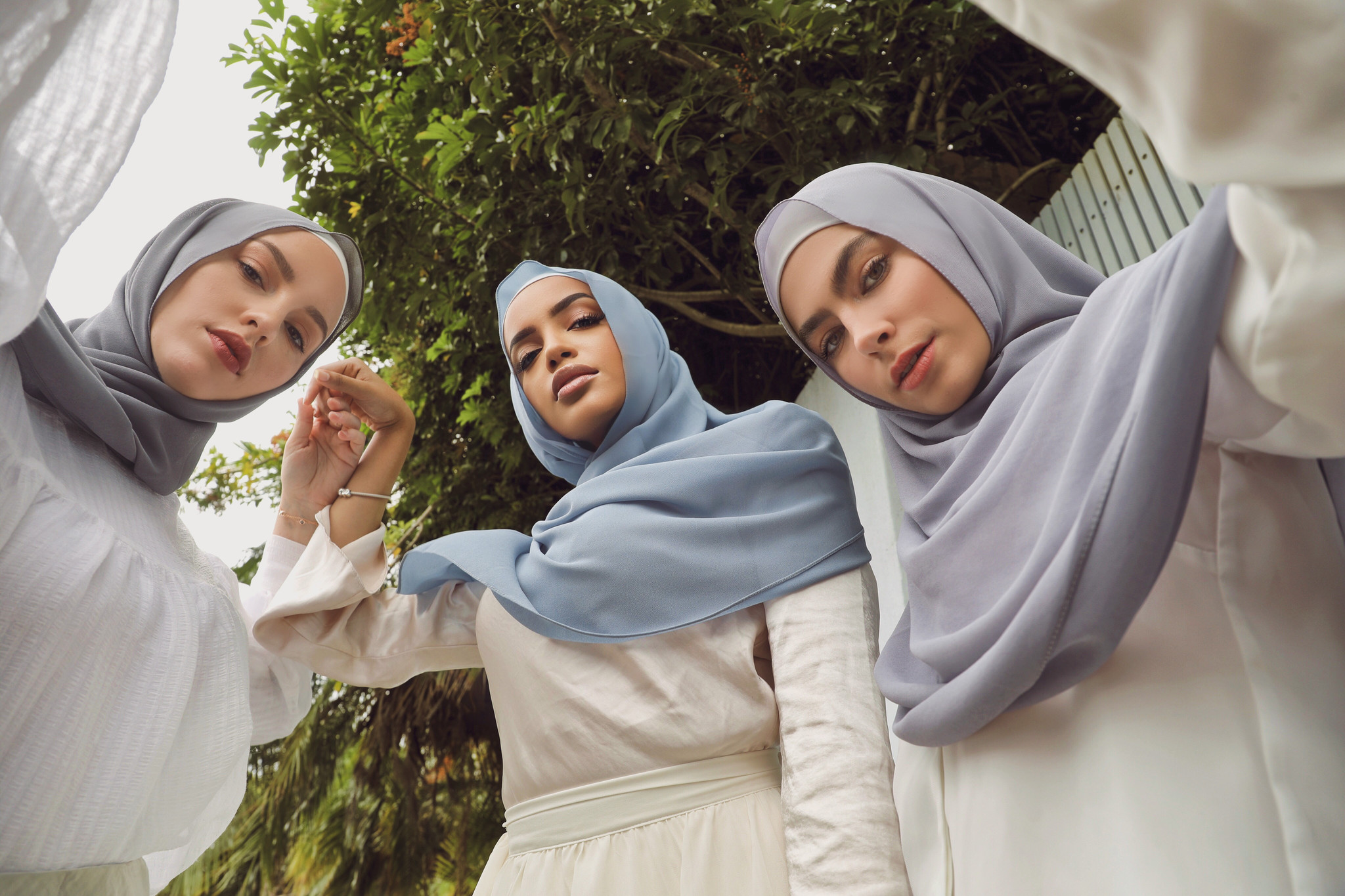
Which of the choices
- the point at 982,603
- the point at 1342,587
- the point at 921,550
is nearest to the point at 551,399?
the point at 921,550

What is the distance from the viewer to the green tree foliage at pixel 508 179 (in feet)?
8.65

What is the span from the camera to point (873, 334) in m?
1.29

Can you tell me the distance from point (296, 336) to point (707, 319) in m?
1.93

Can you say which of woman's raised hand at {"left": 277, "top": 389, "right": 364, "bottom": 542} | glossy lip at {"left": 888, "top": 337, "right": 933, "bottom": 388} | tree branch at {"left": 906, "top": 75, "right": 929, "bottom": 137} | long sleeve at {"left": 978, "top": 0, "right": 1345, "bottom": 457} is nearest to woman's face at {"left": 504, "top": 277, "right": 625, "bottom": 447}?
woman's raised hand at {"left": 277, "top": 389, "right": 364, "bottom": 542}

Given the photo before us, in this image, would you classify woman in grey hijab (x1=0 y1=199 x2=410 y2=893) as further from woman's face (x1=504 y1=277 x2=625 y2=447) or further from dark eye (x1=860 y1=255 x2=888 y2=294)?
dark eye (x1=860 y1=255 x2=888 y2=294)

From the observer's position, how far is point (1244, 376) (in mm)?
833

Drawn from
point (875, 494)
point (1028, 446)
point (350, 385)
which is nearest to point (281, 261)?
point (350, 385)

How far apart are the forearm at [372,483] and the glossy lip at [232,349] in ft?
1.04

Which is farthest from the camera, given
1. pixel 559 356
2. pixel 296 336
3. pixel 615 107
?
pixel 615 107

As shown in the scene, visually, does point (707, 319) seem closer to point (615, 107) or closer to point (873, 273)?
point (615, 107)

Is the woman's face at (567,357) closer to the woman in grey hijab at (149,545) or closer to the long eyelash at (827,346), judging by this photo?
the woman in grey hijab at (149,545)

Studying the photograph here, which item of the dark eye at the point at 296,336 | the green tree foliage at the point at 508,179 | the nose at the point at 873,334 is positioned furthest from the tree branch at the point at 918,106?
the dark eye at the point at 296,336

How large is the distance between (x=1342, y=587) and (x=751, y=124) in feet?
6.48

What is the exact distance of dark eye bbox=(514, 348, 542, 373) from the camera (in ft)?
5.87
